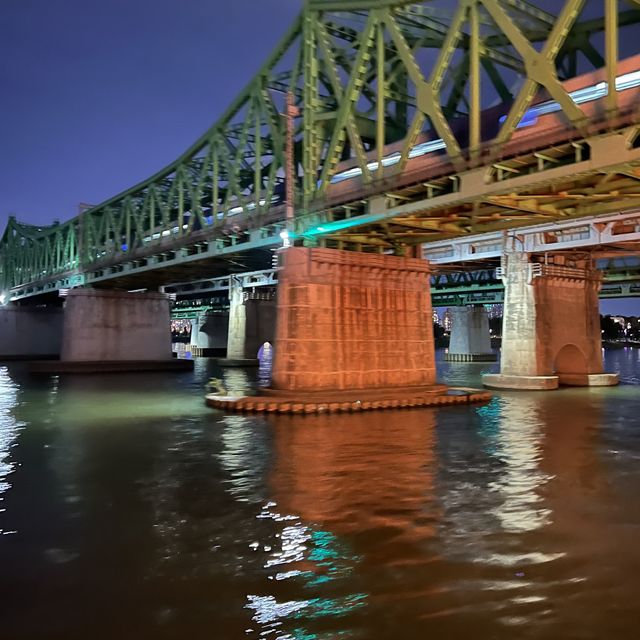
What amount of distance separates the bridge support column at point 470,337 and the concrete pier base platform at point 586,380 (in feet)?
145

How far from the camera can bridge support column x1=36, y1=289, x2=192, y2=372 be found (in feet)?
210

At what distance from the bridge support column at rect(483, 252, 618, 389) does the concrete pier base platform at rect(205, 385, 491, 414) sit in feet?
31.8

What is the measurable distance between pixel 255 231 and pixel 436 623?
104 feet

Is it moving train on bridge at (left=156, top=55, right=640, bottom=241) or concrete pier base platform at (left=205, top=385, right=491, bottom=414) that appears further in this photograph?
concrete pier base platform at (left=205, top=385, right=491, bottom=414)

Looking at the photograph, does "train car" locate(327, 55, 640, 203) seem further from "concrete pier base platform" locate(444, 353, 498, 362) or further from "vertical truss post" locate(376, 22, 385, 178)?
"concrete pier base platform" locate(444, 353, 498, 362)

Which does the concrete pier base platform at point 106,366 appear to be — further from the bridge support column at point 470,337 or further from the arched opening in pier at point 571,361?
the bridge support column at point 470,337

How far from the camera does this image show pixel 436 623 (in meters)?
7.41

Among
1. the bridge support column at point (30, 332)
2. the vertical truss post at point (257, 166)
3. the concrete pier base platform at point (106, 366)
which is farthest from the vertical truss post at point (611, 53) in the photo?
the bridge support column at point (30, 332)

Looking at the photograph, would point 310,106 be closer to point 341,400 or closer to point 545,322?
point 341,400

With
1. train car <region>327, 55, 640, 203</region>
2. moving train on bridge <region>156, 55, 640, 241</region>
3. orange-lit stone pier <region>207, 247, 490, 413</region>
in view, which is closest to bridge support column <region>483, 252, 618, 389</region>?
orange-lit stone pier <region>207, 247, 490, 413</region>

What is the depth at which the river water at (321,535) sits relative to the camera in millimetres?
7605

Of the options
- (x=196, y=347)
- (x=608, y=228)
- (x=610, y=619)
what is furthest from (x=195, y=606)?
(x=196, y=347)

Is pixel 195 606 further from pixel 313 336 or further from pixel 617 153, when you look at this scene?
pixel 313 336

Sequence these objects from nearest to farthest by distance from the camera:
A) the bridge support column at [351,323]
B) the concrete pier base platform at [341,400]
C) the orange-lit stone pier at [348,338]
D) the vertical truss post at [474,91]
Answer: the vertical truss post at [474,91], the concrete pier base platform at [341,400], the orange-lit stone pier at [348,338], the bridge support column at [351,323]
